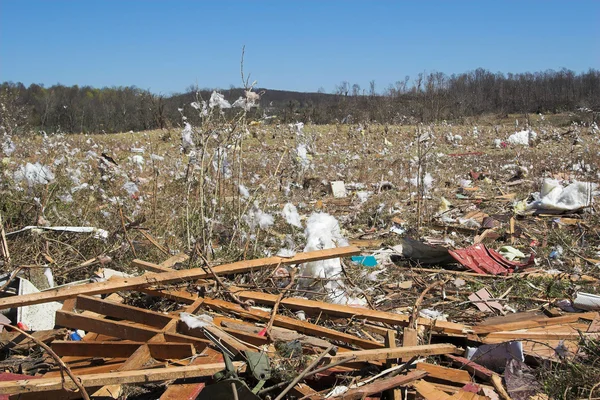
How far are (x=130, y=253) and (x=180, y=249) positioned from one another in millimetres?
405

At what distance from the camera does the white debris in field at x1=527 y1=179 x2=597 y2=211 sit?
5840 millimetres

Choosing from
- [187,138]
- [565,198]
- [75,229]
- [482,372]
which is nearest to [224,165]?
[187,138]

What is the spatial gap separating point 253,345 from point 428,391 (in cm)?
84

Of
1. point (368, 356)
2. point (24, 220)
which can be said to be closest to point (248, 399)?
point (368, 356)

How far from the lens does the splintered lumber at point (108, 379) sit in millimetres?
1990

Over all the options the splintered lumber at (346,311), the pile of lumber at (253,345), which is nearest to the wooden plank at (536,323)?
the pile of lumber at (253,345)

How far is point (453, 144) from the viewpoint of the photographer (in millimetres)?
15352

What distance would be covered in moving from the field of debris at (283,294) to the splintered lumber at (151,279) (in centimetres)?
1

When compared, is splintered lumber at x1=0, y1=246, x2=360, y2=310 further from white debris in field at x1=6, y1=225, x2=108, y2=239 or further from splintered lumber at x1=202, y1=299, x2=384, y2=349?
white debris in field at x1=6, y1=225, x2=108, y2=239

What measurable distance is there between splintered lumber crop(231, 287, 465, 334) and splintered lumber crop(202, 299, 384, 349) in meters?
0.14

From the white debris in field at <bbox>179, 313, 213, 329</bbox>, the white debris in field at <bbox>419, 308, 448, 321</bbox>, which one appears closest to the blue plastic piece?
the white debris in field at <bbox>419, 308, 448, 321</bbox>

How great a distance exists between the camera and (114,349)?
2.56 meters

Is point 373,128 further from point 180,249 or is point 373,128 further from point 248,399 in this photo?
point 248,399

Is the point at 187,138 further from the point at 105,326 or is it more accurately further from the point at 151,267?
the point at 105,326
